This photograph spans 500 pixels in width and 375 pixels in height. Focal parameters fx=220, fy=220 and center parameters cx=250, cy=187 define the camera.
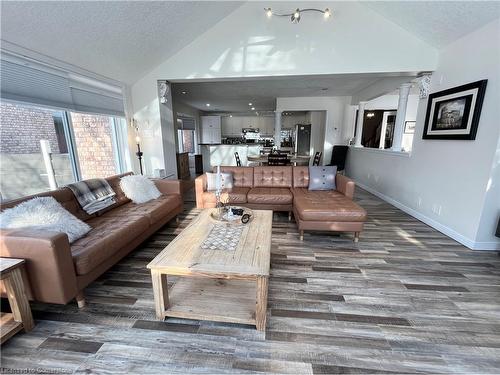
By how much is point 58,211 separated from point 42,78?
5.42 ft

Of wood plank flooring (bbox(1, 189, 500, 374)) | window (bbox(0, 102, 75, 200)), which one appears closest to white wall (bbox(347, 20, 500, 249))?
wood plank flooring (bbox(1, 189, 500, 374))

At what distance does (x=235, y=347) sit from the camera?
141cm

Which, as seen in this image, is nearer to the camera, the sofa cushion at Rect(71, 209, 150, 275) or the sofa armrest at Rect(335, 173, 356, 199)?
the sofa cushion at Rect(71, 209, 150, 275)

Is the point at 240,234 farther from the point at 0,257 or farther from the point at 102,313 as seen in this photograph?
the point at 0,257

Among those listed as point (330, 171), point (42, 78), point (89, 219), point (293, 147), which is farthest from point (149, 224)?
point (293, 147)

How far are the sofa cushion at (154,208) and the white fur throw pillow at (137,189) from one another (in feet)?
0.27

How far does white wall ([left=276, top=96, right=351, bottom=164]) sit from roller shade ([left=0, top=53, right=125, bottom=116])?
5.25 meters

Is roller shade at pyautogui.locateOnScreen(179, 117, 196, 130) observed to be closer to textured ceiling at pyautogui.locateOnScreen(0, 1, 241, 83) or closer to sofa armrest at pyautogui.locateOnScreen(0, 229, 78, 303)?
textured ceiling at pyautogui.locateOnScreen(0, 1, 241, 83)

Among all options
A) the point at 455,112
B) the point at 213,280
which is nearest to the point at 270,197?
the point at 213,280

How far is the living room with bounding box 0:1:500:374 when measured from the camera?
1441 millimetres

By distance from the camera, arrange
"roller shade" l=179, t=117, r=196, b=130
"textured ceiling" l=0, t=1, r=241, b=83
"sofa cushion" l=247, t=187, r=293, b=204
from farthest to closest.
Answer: "roller shade" l=179, t=117, r=196, b=130, "sofa cushion" l=247, t=187, r=293, b=204, "textured ceiling" l=0, t=1, r=241, b=83

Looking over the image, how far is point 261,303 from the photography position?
4.77 ft

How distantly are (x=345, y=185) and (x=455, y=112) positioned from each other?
1.65 meters

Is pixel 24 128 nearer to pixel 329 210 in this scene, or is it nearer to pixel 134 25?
pixel 134 25
